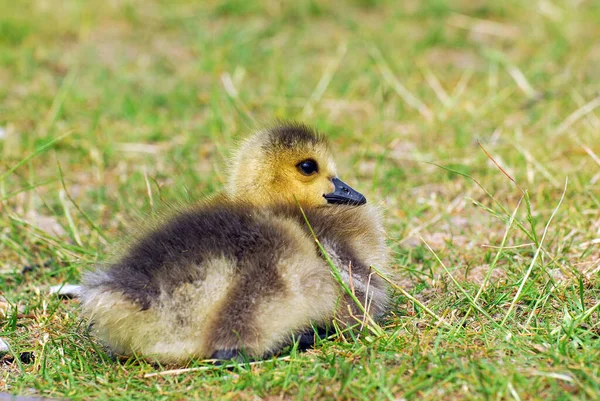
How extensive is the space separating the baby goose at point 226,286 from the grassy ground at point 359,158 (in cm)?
8

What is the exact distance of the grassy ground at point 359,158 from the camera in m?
2.33

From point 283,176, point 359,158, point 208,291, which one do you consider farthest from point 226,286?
point 359,158

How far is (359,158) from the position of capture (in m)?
4.19

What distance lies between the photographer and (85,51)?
5.77m

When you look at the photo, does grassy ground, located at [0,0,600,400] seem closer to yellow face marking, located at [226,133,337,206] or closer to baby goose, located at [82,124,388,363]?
baby goose, located at [82,124,388,363]

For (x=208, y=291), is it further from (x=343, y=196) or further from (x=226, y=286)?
(x=343, y=196)

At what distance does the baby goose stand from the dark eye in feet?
0.62

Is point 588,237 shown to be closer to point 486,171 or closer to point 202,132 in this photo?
point 486,171

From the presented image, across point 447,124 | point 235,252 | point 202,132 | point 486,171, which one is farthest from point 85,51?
point 235,252

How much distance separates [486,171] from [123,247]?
203cm

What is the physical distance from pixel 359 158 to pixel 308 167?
1437mm

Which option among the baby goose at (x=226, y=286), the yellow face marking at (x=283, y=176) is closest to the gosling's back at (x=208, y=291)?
the baby goose at (x=226, y=286)

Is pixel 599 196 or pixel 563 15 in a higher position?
pixel 563 15

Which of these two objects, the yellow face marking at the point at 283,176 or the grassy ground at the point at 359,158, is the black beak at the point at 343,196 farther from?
the grassy ground at the point at 359,158
